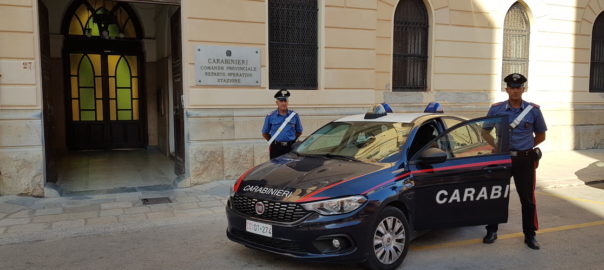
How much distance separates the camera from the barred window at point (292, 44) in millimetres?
9477

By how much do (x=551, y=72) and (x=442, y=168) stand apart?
9.69m

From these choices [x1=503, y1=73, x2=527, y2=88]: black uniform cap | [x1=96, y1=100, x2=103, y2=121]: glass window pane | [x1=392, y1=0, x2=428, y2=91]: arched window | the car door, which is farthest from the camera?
[x1=96, y1=100, x2=103, y2=121]: glass window pane

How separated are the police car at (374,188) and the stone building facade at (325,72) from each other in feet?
11.7

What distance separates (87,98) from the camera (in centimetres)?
1314

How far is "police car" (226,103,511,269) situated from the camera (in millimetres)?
4160

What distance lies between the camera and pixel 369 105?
1031 cm

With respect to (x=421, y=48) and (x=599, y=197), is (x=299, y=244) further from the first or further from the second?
(x=421, y=48)

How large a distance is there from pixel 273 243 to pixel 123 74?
10755 mm

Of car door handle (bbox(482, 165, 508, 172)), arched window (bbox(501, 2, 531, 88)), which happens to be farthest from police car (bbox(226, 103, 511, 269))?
arched window (bbox(501, 2, 531, 88))

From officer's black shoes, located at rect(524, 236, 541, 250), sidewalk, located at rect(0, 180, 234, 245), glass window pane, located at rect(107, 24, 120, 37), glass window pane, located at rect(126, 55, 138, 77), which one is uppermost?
glass window pane, located at rect(107, 24, 120, 37)

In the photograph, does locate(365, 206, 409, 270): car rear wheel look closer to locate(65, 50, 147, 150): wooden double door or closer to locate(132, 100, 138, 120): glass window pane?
locate(65, 50, 147, 150): wooden double door

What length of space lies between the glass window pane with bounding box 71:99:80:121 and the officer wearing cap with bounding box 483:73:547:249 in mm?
11335

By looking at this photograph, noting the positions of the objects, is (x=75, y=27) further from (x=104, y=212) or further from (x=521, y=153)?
(x=521, y=153)

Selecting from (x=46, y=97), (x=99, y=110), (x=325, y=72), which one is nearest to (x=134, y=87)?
(x=99, y=110)
